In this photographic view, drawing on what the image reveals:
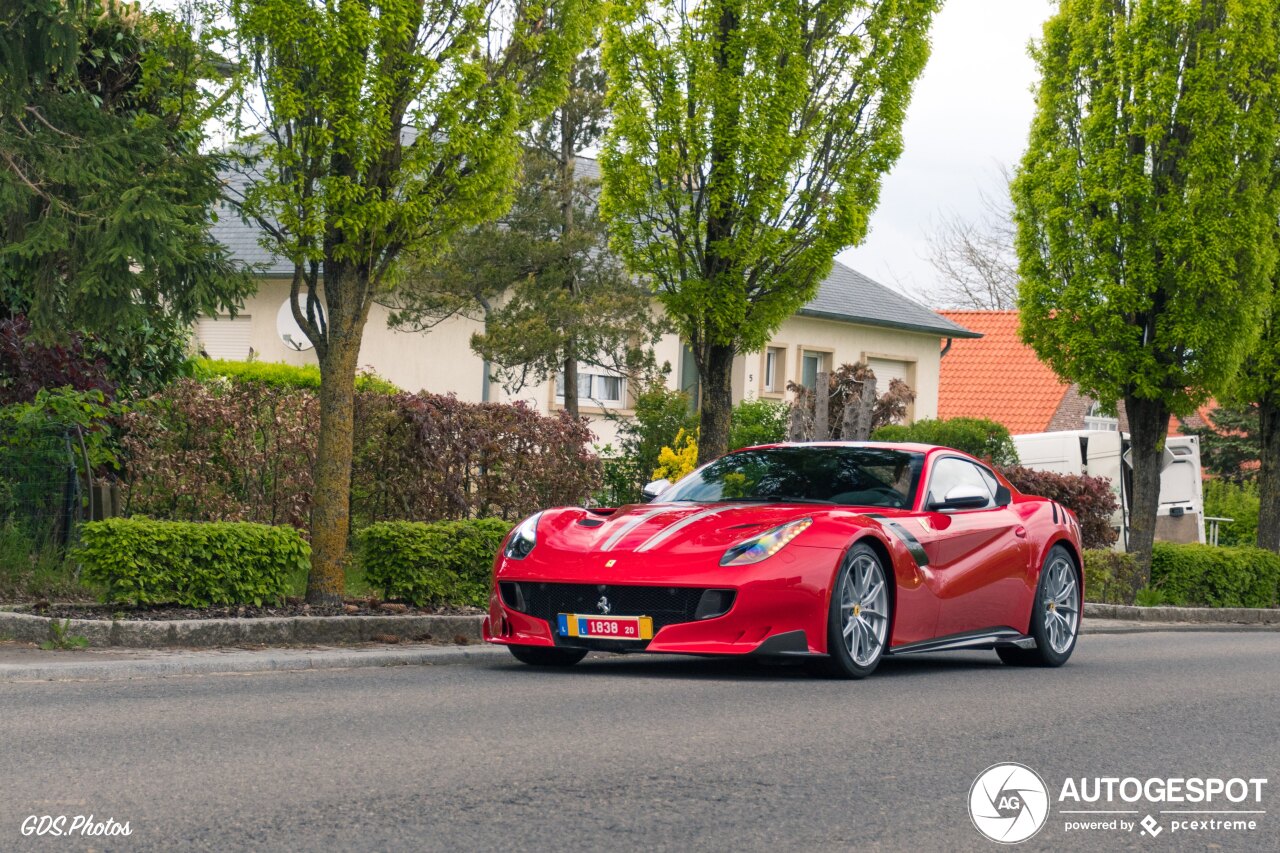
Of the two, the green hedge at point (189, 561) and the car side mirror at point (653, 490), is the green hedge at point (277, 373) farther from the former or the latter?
the car side mirror at point (653, 490)

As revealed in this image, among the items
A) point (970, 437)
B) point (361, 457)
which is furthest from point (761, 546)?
point (970, 437)

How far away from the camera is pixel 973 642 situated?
10.7 meters

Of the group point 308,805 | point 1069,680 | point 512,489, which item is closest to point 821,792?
point 308,805

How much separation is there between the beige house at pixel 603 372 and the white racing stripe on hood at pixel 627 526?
16770mm

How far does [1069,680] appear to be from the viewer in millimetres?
10633

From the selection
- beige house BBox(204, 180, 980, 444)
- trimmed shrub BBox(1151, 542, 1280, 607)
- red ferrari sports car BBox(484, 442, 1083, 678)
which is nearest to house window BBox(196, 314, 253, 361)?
beige house BBox(204, 180, 980, 444)

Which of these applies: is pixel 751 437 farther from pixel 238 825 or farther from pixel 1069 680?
pixel 238 825

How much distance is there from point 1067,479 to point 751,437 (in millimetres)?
7290

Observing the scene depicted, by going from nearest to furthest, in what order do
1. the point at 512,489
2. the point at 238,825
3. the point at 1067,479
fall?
the point at 238,825 < the point at 512,489 < the point at 1067,479

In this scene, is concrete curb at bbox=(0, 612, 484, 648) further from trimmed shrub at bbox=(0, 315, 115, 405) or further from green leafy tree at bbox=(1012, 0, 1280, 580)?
green leafy tree at bbox=(1012, 0, 1280, 580)

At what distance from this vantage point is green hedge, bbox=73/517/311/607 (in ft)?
34.7

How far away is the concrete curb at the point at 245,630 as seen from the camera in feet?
32.9

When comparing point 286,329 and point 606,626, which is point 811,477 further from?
point 286,329

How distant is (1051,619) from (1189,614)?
31.4 feet
